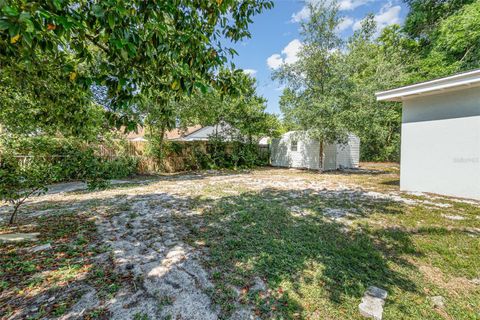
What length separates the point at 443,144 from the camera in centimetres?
570

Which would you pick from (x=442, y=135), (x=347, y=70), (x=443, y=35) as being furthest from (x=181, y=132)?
(x=443, y=35)

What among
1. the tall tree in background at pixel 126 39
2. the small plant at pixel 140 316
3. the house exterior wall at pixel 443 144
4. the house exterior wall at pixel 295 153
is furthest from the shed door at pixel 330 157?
the small plant at pixel 140 316

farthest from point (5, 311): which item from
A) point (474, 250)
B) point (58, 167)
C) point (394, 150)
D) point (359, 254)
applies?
point (394, 150)

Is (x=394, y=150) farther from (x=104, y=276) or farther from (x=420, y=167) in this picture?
(x=104, y=276)

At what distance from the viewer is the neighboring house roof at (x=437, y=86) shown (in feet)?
16.3

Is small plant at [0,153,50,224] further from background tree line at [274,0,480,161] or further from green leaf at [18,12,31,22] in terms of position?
background tree line at [274,0,480,161]

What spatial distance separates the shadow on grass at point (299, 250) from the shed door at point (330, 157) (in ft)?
26.1

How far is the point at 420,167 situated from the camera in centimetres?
617

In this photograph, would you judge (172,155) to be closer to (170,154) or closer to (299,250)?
(170,154)

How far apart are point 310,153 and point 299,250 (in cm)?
1083

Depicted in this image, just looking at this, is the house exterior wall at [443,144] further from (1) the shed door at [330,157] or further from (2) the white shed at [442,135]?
(1) the shed door at [330,157]

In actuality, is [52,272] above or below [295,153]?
below

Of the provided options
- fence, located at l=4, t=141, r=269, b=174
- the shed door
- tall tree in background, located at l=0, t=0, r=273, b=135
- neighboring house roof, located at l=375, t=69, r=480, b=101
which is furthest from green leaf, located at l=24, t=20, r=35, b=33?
the shed door

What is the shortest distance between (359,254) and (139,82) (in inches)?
122
